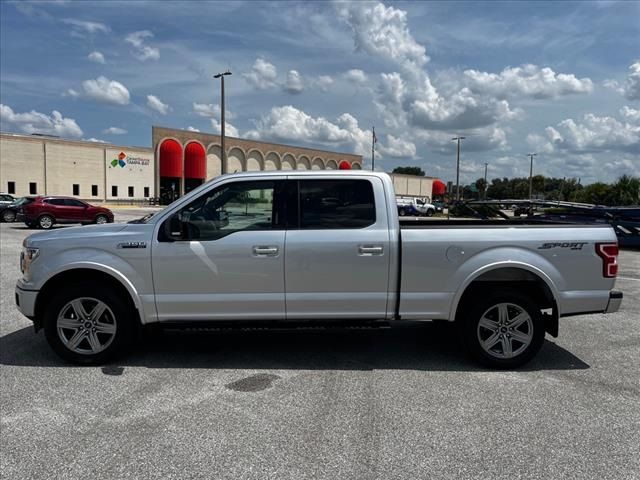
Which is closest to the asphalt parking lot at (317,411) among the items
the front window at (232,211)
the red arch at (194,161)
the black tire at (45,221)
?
the front window at (232,211)

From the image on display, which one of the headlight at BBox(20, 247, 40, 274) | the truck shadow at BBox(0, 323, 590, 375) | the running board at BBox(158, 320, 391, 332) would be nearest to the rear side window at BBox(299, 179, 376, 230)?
the running board at BBox(158, 320, 391, 332)

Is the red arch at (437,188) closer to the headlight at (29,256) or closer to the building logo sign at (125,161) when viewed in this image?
the building logo sign at (125,161)

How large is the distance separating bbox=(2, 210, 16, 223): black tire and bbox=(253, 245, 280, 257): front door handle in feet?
89.0

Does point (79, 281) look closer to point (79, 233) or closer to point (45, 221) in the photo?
point (79, 233)

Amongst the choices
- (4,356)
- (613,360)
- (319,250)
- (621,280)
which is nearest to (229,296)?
(319,250)

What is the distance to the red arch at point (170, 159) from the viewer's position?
198 feet

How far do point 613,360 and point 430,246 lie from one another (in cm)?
247

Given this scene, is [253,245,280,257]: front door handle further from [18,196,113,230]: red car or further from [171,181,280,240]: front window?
[18,196,113,230]: red car

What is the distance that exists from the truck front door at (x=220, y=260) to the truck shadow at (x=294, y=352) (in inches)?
23.6

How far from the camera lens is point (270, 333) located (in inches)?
246

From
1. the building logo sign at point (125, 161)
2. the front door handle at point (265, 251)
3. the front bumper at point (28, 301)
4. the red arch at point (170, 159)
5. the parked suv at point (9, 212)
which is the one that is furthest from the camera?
the red arch at point (170, 159)

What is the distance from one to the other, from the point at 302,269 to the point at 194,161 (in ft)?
200

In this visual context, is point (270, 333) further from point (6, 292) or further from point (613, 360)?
point (6, 292)

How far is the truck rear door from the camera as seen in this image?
4.85 m
